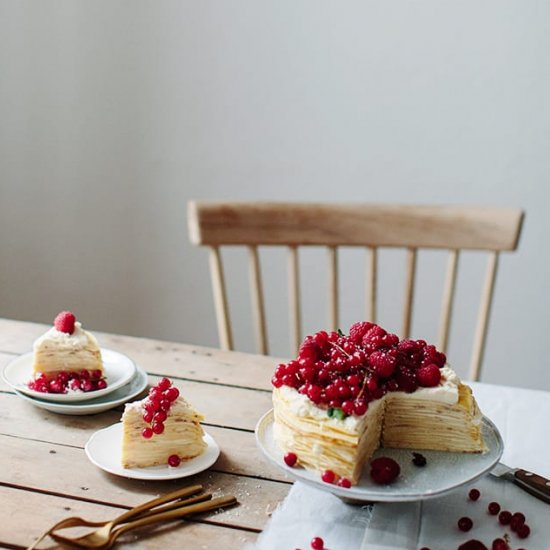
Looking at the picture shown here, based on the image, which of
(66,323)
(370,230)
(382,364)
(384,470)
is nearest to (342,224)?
(370,230)

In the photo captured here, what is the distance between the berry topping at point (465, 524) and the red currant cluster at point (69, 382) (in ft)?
1.98

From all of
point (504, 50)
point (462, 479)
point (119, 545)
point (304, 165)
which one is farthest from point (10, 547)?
point (504, 50)

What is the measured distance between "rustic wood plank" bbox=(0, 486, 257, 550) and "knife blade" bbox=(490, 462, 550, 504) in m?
0.37

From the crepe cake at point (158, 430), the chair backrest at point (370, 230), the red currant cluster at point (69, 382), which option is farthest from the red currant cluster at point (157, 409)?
the chair backrest at point (370, 230)

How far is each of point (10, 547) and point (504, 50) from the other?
6.21ft

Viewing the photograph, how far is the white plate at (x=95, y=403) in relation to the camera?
1.30 metres

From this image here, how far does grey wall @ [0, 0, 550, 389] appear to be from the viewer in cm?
241

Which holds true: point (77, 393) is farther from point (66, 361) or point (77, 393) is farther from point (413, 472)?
point (413, 472)

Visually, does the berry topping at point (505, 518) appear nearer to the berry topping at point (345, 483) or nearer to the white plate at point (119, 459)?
the berry topping at point (345, 483)

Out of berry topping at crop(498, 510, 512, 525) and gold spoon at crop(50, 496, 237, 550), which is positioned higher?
gold spoon at crop(50, 496, 237, 550)

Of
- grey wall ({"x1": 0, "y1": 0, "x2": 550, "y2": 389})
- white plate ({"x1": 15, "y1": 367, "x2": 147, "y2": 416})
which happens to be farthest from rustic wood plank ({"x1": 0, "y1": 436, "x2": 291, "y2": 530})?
grey wall ({"x1": 0, "y1": 0, "x2": 550, "y2": 389})

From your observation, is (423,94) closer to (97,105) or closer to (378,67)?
(378,67)

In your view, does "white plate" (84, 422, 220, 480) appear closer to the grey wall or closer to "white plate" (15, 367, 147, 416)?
"white plate" (15, 367, 147, 416)

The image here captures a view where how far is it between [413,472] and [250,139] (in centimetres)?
166
